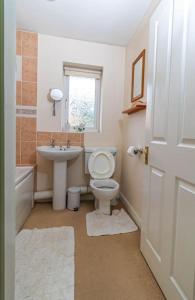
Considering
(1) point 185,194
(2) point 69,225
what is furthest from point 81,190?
(1) point 185,194

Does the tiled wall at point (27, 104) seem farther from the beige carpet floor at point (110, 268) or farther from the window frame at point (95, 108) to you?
the beige carpet floor at point (110, 268)

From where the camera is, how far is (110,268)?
53.0 inches

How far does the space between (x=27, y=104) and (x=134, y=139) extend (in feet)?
4.94

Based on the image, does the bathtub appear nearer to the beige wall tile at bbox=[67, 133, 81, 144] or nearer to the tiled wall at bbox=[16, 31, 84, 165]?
the tiled wall at bbox=[16, 31, 84, 165]

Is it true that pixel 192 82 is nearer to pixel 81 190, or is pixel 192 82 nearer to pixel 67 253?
pixel 67 253

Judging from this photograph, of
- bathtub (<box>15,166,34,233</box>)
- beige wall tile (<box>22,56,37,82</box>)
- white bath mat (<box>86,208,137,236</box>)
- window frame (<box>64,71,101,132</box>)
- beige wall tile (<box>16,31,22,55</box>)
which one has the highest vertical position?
beige wall tile (<box>16,31,22,55</box>)

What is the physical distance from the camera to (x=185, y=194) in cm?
91

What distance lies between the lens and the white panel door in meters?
0.88

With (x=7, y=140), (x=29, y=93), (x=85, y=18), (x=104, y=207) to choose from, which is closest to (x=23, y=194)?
(x=104, y=207)

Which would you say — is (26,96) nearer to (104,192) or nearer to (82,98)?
(82,98)

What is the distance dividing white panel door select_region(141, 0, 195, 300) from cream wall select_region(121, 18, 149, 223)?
555 mm

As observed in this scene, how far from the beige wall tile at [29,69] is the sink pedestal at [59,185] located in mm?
1188

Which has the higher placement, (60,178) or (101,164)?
(101,164)

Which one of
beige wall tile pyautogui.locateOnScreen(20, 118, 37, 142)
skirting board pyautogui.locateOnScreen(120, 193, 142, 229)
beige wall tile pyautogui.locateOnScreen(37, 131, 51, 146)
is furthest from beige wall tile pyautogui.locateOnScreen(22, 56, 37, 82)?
skirting board pyautogui.locateOnScreen(120, 193, 142, 229)
